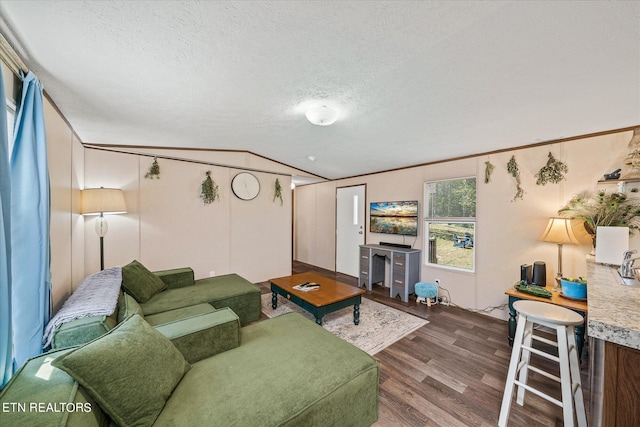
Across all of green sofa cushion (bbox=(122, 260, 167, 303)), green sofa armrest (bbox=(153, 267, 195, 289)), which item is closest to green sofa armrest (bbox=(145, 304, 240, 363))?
green sofa cushion (bbox=(122, 260, 167, 303))

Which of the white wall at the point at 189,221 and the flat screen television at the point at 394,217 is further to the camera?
the flat screen television at the point at 394,217

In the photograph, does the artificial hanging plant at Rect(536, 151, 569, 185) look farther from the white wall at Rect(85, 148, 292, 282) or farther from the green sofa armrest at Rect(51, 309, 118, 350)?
the green sofa armrest at Rect(51, 309, 118, 350)

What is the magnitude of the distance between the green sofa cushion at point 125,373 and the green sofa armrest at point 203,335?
290mm

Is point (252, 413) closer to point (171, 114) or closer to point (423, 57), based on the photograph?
point (423, 57)

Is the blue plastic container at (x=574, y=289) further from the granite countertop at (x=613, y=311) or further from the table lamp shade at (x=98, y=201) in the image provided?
the table lamp shade at (x=98, y=201)

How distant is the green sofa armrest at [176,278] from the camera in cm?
294

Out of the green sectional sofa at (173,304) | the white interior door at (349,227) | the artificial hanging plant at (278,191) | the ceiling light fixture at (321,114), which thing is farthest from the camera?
the white interior door at (349,227)

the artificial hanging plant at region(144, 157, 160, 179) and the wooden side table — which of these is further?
the artificial hanging plant at region(144, 157, 160, 179)

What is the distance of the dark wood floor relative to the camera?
1626mm

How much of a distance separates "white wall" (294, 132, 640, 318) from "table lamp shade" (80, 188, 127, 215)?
4.11m

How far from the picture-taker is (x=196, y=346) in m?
1.57

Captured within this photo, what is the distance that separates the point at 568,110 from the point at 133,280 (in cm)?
441

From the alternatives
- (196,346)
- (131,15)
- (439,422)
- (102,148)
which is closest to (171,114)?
(131,15)

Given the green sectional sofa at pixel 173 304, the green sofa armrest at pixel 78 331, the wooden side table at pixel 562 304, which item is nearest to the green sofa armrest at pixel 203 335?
the green sectional sofa at pixel 173 304
